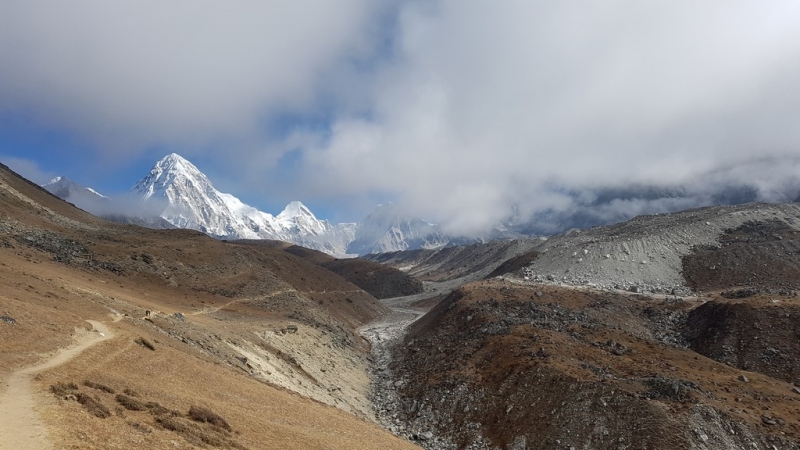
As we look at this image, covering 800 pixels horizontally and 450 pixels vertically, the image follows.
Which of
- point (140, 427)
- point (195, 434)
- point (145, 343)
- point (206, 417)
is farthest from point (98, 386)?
point (145, 343)

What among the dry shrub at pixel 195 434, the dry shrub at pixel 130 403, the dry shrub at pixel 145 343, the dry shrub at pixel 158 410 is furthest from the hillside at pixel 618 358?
the dry shrub at pixel 130 403

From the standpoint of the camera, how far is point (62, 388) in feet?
70.6

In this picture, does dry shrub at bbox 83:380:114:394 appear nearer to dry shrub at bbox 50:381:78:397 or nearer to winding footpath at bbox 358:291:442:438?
dry shrub at bbox 50:381:78:397

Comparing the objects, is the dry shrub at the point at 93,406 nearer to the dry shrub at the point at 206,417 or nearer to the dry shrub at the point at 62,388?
the dry shrub at the point at 62,388

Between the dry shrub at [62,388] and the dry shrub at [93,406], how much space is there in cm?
70

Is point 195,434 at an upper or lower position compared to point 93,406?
lower

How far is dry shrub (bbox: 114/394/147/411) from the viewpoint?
2208 centimetres

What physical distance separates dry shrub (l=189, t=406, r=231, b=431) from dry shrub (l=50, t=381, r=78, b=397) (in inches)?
230

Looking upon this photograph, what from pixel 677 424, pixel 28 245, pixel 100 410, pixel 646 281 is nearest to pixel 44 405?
pixel 100 410

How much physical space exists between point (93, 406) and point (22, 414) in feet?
8.64

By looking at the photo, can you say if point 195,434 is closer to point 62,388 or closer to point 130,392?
point 130,392

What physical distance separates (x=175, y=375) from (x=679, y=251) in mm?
109090

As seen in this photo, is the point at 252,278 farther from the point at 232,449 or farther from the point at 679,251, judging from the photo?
the point at 679,251

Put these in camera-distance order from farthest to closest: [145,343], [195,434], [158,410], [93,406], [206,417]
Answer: [145,343] < [206,417] < [158,410] < [195,434] < [93,406]
